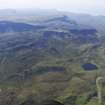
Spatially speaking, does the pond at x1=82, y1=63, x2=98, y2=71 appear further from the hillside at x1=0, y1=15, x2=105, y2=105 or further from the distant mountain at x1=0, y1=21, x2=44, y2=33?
the distant mountain at x1=0, y1=21, x2=44, y2=33

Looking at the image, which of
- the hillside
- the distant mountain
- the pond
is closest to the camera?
the hillside

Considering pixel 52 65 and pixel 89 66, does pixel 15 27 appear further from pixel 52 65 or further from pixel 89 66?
pixel 89 66

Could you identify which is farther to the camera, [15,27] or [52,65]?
[15,27]

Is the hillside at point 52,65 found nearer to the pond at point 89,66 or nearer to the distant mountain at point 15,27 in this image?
the pond at point 89,66

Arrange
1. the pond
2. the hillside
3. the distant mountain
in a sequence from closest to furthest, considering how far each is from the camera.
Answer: the hillside
the pond
the distant mountain

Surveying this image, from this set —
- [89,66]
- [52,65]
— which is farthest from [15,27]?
[89,66]

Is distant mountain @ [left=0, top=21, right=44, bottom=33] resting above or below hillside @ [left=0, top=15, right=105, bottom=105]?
below

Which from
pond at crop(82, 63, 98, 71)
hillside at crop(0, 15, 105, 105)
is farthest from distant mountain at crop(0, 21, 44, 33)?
pond at crop(82, 63, 98, 71)

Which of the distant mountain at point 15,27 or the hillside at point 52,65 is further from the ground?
the hillside at point 52,65

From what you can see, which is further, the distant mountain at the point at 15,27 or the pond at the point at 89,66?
the distant mountain at the point at 15,27

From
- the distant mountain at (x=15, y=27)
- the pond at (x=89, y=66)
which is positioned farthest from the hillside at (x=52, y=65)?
the distant mountain at (x=15, y=27)

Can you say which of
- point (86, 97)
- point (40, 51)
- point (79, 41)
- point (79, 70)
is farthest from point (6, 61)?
point (79, 41)
